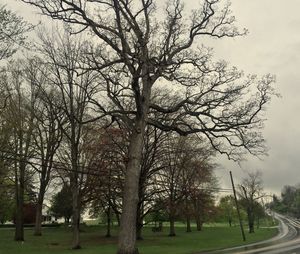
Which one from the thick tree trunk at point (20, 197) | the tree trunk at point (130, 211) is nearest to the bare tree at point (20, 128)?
the thick tree trunk at point (20, 197)

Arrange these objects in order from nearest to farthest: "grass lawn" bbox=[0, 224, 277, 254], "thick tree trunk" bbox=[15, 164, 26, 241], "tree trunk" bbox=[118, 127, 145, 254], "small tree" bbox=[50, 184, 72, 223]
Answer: "tree trunk" bbox=[118, 127, 145, 254] < "grass lawn" bbox=[0, 224, 277, 254] < "thick tree trunk" bbox=[15, 164, 26, 241] < "small tree" bbox=[50, 184, 72, 223]

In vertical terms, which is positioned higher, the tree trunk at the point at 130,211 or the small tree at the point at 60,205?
the small tree at the point at 60,205

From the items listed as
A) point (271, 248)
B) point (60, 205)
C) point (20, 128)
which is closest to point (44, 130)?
point (20, 128)

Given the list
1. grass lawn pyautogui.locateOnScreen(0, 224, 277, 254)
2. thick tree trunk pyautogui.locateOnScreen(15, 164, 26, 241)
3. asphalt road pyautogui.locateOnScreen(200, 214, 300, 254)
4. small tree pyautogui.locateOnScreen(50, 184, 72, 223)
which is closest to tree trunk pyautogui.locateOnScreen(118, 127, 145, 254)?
asphalt road pyautogui.locateOnScreen(200, 214, 300, 254)

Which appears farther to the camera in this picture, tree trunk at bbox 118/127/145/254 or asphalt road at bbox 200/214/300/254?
asphalt road at bbox 200/214/300/254

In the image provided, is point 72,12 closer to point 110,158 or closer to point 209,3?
point 209,3

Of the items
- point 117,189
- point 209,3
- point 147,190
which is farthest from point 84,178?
point 209,3

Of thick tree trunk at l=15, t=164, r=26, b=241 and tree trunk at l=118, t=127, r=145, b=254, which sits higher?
thick tree trunk at l=15, t=164, r=26, b=241

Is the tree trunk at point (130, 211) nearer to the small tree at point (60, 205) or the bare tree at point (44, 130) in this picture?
the bare tree at point (44, 130)

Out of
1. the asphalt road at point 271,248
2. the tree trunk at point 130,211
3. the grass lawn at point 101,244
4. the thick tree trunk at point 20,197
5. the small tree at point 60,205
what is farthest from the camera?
the small tree at point 60,205

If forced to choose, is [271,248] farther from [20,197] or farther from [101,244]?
[20,197]

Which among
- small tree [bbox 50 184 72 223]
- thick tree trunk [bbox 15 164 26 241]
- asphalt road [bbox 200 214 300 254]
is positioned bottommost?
asphalt road [bbox 200 214 300 254]

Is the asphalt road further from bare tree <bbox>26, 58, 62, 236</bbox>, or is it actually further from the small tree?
the small tree

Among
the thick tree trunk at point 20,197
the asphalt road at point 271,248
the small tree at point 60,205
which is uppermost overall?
the small tree at point 60,205
